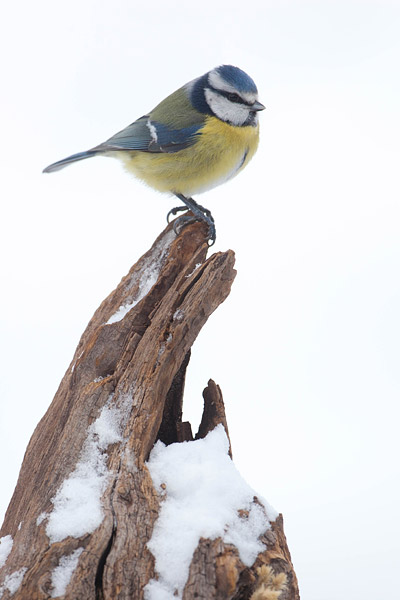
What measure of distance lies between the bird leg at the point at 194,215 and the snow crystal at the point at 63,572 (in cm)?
145

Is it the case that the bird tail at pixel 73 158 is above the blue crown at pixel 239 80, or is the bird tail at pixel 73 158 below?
below

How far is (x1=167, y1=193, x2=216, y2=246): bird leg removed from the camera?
2.81 meters

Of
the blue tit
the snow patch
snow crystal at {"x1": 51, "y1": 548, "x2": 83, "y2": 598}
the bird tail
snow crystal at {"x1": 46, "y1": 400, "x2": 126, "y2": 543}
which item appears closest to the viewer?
snow crystal at {"x1": 51, "y1": 548, "x2": 83, "y2": 598}

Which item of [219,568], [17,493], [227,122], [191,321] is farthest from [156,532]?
[227,122]

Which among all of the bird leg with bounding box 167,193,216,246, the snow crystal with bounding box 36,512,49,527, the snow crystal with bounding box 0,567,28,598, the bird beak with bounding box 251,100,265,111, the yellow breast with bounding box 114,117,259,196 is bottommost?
the snow crystal with bounding box 0,567,28,598

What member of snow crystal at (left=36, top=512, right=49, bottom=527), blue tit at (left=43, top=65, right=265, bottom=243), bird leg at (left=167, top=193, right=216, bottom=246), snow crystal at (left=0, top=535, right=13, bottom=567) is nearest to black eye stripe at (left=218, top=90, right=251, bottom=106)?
blue tit at (left=43, top=65, right=265, bottom=243)

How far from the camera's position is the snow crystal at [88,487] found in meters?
1.96

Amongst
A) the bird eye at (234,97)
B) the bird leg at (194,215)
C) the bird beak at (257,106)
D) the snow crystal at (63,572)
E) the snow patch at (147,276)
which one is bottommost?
the snow crystal at (63,572)

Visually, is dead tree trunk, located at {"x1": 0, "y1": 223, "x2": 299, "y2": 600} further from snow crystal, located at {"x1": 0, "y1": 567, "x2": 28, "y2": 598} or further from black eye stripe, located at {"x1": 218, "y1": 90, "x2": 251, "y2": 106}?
black eye stripe, located at {"x1": 218, "y1": 90, "x2": 251, "y2": 106}

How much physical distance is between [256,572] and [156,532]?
339 millimetres

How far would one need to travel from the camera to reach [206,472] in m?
2.16

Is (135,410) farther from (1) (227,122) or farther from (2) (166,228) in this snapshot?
(1) (227,122)

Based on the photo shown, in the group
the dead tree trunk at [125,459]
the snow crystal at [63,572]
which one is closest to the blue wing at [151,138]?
the dead tree trunk at [125,459]

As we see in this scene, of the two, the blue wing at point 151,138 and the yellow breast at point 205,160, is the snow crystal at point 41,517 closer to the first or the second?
the yellow breast at point 205,160
